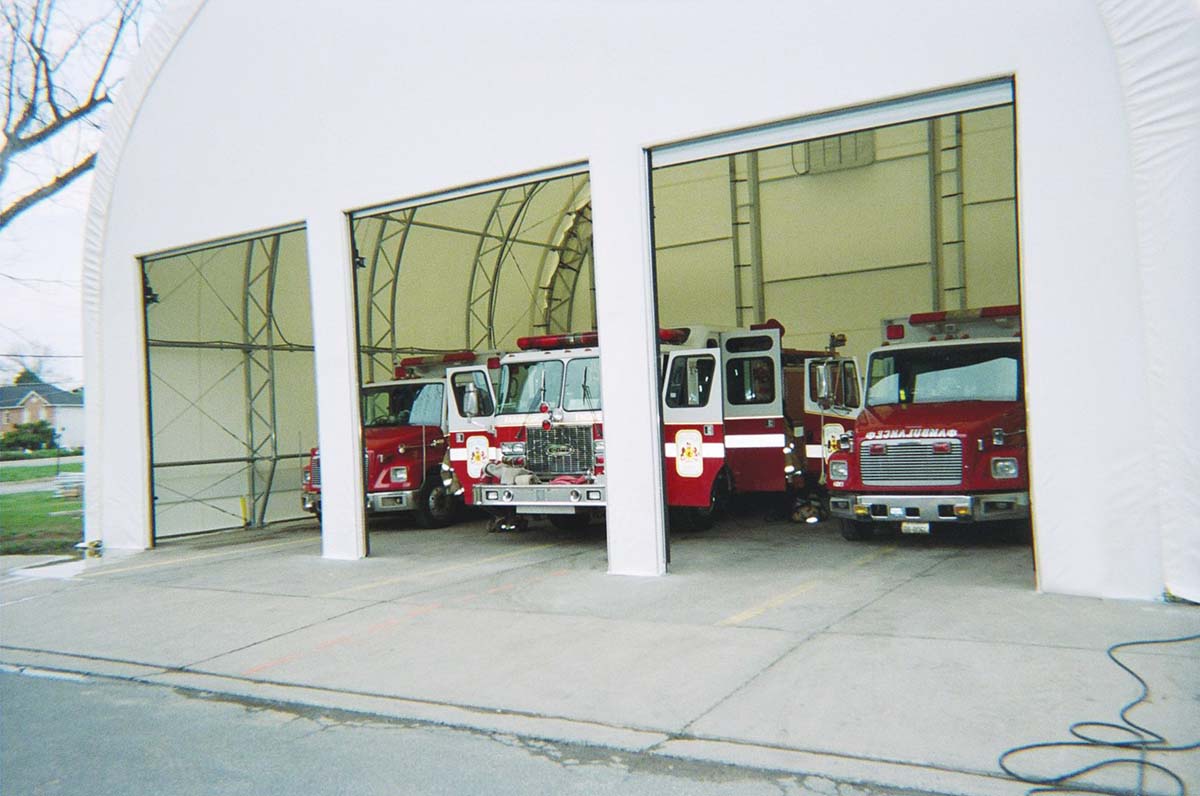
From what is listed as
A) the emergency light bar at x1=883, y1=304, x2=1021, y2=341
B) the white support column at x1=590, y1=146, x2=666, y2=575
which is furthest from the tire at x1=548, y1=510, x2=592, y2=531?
the emergency light bar at x1=883, y1=304, x2=1021, y2=341

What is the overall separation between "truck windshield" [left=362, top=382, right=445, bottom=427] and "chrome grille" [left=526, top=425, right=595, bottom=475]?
3.62m

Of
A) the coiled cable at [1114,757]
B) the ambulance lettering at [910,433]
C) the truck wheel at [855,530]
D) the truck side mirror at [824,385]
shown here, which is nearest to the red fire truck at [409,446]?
the truck side mirror at [824,385]

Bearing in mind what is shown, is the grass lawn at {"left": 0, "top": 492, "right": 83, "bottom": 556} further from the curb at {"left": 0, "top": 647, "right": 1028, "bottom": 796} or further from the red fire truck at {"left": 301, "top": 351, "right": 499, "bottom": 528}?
the curb at {"left": 0, "top": 647, "right": 1028, "bottom": 796}

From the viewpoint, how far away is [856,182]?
19.5 metres

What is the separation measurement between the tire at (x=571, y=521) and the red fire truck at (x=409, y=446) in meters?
2.26

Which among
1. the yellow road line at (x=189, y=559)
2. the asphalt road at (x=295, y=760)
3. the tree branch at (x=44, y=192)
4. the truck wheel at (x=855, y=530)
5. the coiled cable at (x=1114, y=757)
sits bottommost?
the yellow road line at (x=189, y=559)

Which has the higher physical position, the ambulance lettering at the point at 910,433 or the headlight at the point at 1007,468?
the ambulance lettering at the point at 910,433

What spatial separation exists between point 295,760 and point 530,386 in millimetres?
7752

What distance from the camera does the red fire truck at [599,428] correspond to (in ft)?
38.5

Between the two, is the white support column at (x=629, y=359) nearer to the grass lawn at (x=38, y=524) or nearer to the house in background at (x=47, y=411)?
the grass lawn at (x=38, y=524)

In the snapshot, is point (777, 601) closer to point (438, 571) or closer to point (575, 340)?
point (438, 571)

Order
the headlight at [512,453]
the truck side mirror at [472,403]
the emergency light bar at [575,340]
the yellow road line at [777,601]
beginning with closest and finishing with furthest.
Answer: the yellow road line at [777,601]
the headlight at [512,453]
the emergency light bar at [575,340]
the truck side mirror at [472,403]

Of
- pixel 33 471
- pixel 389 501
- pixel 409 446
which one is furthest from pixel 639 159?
pixel 33 471

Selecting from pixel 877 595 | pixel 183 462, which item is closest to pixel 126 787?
pixel 877 595
